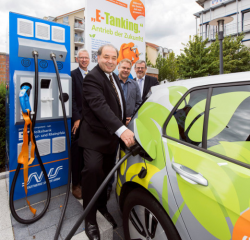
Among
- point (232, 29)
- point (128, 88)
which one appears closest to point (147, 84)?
point (128, 88)

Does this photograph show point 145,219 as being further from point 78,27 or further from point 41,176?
point 78,27

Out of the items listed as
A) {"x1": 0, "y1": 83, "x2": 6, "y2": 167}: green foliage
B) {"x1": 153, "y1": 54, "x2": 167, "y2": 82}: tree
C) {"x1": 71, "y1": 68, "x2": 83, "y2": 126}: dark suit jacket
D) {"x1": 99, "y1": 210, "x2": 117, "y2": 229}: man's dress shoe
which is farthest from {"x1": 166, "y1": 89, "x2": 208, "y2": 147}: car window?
{"x1": 153, "y1": 54, "x2": 167, "y2": 82}: tree

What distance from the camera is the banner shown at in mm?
3547

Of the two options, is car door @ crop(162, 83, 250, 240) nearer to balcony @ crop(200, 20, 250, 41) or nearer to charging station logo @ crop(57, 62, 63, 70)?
charging station logo @ crop(57, 62, 63, 70)

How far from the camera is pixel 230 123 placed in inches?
42.7

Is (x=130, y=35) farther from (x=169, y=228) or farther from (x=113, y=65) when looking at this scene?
(x=169, y=228)

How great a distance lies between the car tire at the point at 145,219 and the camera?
1225mm

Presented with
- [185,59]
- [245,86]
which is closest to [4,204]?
[245,86]

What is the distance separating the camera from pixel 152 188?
1332mm

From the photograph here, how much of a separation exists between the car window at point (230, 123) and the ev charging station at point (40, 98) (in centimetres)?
169

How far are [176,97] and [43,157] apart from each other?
5.81ft

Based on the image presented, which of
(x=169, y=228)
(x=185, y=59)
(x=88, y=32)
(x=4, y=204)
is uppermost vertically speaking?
(x=185, y=59)

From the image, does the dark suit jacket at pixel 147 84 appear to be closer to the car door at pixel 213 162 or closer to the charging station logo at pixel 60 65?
the charging station logo at pixel 60 65

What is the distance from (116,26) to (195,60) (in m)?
14.6
